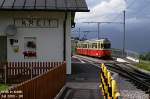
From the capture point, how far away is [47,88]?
13938 mm

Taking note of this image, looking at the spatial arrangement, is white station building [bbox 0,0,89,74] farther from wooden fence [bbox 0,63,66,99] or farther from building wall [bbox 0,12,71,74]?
wooden fence [bbox 0,63,66,99]

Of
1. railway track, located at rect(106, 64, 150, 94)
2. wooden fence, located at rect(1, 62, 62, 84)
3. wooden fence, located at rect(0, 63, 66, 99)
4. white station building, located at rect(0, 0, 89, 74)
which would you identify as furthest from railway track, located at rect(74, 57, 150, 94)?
wooden fence, located at rect(0, 63, 66, 99)

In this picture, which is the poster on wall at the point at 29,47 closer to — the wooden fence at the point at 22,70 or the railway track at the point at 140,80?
the wooden fence at the point at 22,70

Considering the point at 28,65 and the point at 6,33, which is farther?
the point at 6,33

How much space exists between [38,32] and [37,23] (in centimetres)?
56

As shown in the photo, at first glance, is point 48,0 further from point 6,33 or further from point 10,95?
point 10,95

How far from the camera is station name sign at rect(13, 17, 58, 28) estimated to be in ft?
97.6

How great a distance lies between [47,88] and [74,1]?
17071mm

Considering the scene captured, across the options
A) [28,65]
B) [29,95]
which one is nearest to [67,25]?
[28,65]

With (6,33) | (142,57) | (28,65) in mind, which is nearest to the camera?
(28,65)

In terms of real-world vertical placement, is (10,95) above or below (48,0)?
below

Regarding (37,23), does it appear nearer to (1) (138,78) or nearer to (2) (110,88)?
(1) (138,78)

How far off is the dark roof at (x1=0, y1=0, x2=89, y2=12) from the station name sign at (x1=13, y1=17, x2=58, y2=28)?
0.76m

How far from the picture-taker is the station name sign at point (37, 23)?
2975cm
